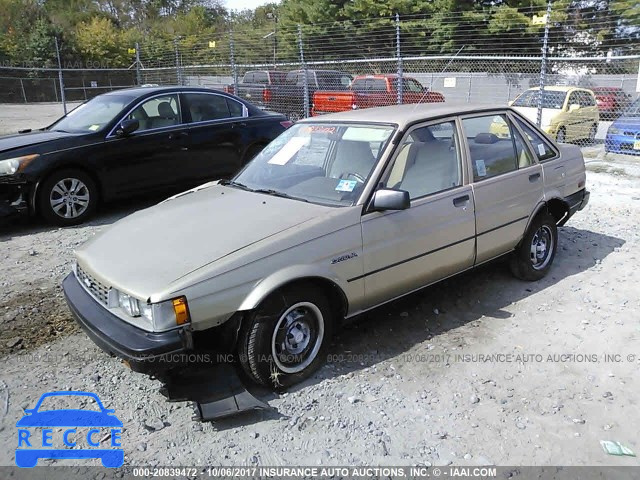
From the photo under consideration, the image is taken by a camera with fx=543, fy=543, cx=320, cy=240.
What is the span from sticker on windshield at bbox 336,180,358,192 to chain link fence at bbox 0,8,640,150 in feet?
25.6

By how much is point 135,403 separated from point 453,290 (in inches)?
112

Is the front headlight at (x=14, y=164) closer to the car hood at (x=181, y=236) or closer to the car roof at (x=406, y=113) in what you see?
the car hood at (x=181, y=236)

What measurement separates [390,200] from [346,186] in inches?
15.0

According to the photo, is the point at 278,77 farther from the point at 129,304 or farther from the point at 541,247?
the point at 129,304

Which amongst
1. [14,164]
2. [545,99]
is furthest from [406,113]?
[545,99]

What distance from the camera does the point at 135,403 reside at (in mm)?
3287

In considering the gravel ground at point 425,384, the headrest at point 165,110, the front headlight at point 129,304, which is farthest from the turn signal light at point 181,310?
the headrest at point 165,110

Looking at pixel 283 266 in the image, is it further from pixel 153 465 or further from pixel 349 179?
pixel 153 465

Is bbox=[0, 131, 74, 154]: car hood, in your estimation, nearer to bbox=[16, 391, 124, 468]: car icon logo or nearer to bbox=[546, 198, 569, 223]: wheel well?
bbox=[16, 391, 124, 468]: car icon logo

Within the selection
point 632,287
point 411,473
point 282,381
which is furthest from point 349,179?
point 632,287

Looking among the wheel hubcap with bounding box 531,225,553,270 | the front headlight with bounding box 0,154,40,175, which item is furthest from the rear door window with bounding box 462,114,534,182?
the front headlight with bounding box 0,154,40,175

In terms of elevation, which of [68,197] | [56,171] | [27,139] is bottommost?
[68,197]

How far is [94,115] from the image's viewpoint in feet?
23.9

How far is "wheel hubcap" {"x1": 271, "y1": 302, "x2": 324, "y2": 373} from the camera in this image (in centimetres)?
323
